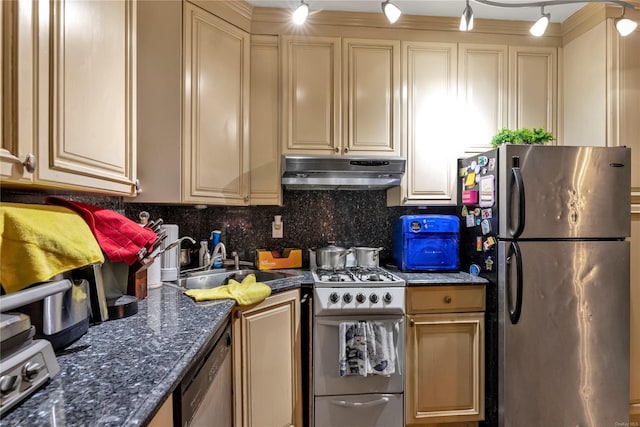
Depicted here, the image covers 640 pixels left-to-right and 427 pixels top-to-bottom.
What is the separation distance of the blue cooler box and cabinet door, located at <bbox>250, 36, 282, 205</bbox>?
0.89 m

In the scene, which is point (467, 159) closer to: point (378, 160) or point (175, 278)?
point (378, 160)

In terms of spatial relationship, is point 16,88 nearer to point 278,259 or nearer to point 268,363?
point 268,363

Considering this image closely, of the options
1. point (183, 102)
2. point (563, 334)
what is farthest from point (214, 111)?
point (563, 334)

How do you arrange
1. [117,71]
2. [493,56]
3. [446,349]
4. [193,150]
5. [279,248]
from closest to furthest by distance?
[117,71]
[193,150]
[446,349]
[493,56]
[279,248]

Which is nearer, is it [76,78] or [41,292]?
[41,292]

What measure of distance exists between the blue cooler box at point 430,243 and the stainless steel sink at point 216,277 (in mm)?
762

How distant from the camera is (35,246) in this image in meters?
0.72

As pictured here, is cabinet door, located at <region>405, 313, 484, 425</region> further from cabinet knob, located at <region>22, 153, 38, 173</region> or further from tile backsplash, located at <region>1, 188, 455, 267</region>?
cabinet knob, located at <region>22, 153, 38, 173</region>

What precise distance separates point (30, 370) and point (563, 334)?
2.20 meters

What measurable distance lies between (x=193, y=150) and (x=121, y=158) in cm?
51

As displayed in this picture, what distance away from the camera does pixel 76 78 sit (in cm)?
88

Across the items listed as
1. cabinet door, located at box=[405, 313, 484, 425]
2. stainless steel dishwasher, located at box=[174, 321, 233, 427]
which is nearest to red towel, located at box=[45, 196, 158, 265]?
stainless steel dishwasher, located at box=[174, 321, 233, 427]

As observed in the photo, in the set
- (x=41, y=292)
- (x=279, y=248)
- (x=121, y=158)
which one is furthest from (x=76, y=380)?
(x=279, y=248)

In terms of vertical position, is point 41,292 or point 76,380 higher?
point 41,292
